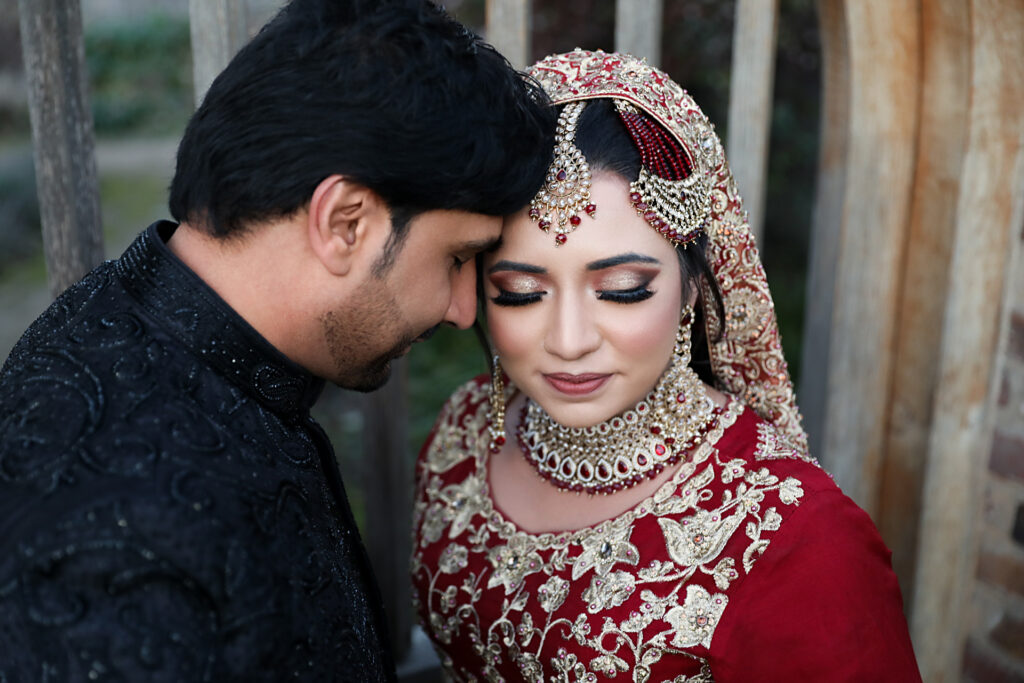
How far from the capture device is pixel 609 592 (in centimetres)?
167

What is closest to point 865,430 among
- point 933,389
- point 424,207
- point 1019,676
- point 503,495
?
point 933,389

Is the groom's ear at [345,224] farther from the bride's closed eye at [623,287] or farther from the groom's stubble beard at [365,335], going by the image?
the bride's closed eye at [623,287]

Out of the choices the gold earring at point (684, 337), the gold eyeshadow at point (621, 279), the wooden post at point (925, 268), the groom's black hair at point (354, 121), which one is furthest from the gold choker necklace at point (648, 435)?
the wooden post at point (925, 268)

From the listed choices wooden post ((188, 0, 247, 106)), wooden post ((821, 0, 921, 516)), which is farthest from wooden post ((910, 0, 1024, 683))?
wooden post ((188, 0, 247, 106))

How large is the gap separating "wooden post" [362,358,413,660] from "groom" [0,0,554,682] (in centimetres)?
75

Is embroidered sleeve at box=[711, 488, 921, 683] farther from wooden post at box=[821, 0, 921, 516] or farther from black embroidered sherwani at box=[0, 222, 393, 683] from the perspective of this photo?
wooden post at box=[821, 0, 921, 516]

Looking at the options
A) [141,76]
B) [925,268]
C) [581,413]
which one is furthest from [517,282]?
[141,76]

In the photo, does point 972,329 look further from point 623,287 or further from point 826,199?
point 623,287

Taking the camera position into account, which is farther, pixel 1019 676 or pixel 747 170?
pixel 747 170

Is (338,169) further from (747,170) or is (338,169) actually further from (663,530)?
(747,170)

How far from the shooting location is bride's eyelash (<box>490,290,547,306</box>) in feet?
5.48

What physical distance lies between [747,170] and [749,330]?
0.54m

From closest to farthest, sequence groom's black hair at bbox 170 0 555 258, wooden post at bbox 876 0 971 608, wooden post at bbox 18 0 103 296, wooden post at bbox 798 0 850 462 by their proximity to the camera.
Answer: groom's black hair at bbox 170 0 555 258 < wooden post at bbox 18 0 103 296 < wooden post at bbox 876 0 971 608 < wooden post at bbox 798 0 850 462

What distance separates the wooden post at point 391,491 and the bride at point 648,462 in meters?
0.59
